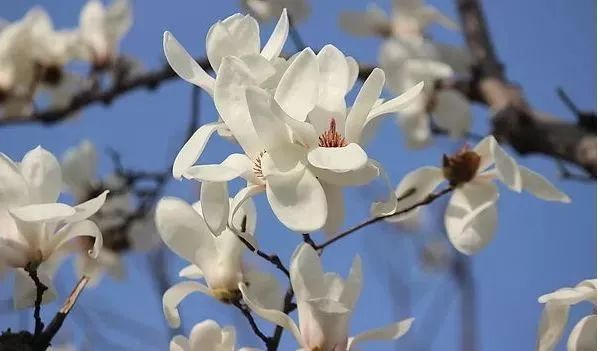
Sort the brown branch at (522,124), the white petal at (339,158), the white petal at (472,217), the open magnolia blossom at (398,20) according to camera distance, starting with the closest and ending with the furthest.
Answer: the white petal at (339,158)
the white petal at (472,217)
the brown branch at (522,124)
the open magnolia blossom at (398,20)

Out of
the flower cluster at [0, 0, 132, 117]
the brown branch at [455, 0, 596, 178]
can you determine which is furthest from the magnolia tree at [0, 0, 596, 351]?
the flower cluster at [0, 0, 132, 117]

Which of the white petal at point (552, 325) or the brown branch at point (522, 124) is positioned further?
the brown branch at point (522, 124)

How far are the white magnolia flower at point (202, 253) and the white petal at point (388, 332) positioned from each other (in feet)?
0.32

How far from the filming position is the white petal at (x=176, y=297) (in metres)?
0.55

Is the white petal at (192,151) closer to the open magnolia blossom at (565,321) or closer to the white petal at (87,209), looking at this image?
the white petal at (87,209)

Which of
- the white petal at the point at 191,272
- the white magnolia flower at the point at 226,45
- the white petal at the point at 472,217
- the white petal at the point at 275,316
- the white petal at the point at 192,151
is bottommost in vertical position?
the white petal at the point at 191,272

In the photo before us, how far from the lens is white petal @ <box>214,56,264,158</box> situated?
0.45 m

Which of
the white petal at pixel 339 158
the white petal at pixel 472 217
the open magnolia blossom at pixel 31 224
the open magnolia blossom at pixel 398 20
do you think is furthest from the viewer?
the open magnolia blossom at pixel 398 20

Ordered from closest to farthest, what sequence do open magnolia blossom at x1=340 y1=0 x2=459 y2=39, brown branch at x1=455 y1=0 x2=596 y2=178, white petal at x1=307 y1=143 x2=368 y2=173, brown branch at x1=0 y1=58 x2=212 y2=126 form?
white petal at x1=307 y1=143 x2=368 y2=173 < brown branch at x1=455 y1=0 x2=596 y2=178 < brown branch at x1=0 y1=58 x2=212 y2=126 < open magnolia blossom at x1=340 y1=0 x2=459 y2=39

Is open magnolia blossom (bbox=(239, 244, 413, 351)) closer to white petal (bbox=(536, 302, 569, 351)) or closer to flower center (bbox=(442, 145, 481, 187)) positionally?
white petal (bbox=(536, 302, 569, 351))

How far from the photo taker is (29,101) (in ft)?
4.62

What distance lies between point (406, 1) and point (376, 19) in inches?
2.4

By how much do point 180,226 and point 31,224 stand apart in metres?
0.10

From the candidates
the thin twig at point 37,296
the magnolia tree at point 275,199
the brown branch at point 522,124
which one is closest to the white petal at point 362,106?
the magnolia tree at point 275,199
